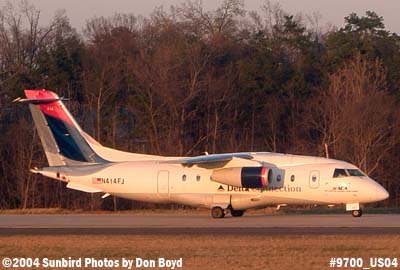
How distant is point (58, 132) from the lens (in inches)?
1347

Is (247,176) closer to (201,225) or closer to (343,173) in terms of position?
(343,173)

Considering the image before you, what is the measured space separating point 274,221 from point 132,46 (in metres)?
36.9

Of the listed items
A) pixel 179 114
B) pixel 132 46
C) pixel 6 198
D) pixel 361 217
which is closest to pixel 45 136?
pixel 361 217

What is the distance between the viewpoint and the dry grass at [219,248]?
18.1 m

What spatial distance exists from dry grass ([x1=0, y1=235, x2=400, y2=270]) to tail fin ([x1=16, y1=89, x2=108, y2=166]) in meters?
9.83

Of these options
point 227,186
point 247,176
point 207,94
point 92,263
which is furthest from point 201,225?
point 207,94

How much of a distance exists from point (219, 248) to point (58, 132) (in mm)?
14967

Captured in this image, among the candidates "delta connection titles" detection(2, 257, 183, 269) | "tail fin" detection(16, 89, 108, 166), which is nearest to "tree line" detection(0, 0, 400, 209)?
"tail fin" detection(16, 89, 108, 166)

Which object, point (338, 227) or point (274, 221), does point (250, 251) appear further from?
point (274, 221)

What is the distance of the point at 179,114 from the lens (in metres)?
54.6

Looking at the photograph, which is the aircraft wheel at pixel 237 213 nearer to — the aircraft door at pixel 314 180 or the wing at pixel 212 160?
the wing at pixel 212 160

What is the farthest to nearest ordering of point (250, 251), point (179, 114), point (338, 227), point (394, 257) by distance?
point (179, 114), point (338, 227), point (250, 251), point (394, 257)

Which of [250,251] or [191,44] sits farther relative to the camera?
[191,44]

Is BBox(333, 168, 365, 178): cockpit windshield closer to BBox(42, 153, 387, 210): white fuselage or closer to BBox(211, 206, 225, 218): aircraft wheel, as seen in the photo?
BBox(42, 153, 387, 210): white fuselage
